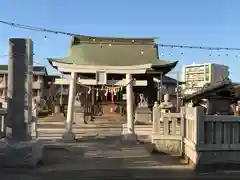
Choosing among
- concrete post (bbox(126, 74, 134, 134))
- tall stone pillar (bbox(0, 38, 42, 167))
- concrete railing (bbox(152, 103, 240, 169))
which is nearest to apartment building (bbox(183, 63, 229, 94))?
concrete post (bbox(126, 74, 134, 134))

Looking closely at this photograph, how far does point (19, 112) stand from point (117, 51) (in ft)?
58.8

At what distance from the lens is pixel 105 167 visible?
10.0m

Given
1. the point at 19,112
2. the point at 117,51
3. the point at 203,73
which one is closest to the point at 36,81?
the point at 203,73

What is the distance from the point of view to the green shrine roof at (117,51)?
25.5 metres

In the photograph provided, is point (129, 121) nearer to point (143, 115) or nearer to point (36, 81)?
point (143, 115)

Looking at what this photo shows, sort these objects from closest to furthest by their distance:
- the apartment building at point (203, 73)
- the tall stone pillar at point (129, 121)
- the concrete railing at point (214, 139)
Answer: the concrete railing at point (214, 139), the tall stone pillar at point (129, 121), the apartment building at point (203, 73)

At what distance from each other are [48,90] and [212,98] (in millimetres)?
39296

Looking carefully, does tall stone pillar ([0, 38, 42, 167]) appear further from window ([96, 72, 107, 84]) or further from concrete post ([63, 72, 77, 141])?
window ([96, 72, 107, 84])

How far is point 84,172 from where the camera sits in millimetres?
9250

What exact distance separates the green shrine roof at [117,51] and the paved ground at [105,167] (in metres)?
12.2

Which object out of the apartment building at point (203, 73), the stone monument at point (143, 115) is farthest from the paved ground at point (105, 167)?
the apartment building at point (203, 73)

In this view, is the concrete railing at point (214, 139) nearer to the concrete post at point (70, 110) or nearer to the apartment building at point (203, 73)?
the concrete post at point (70, 110)

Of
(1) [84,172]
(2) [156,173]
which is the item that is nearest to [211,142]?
(2) [156,173]

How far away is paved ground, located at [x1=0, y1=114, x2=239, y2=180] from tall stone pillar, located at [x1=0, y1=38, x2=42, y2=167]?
1.43 feet
